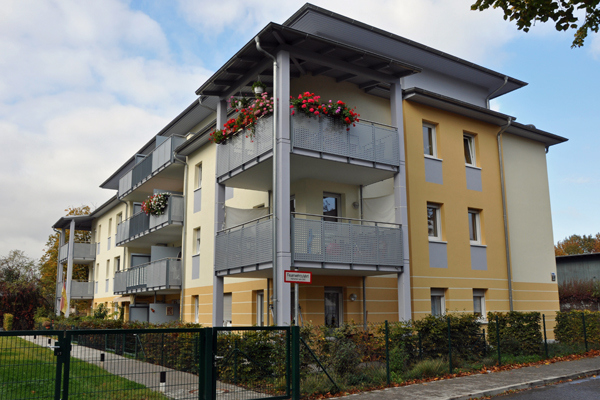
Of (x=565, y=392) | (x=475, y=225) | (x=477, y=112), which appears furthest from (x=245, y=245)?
(x=477, y=112)

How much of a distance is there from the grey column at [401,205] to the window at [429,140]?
217 cm

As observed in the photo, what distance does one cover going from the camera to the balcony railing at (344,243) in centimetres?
1328

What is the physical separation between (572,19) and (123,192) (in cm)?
2502

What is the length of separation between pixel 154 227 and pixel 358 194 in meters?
10.6

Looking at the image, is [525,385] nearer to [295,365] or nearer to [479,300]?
[295,365]

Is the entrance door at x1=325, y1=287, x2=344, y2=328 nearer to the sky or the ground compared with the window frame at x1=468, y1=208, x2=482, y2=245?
nearer to the ground

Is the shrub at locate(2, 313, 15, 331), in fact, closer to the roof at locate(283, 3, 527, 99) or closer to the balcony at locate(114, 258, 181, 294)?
the balcony at locate(114, 258, 181, 294)

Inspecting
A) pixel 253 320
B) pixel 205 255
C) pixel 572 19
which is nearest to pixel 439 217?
pixel 253 320

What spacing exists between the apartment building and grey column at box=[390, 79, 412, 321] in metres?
Result: 0.04

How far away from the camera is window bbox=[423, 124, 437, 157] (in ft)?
58.9

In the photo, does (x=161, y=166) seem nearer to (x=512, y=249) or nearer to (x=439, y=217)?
(x=439, y=217)

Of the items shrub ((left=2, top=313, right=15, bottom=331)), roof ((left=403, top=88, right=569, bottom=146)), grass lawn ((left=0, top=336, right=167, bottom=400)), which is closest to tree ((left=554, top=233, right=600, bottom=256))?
roof ((left=403, top=88, right=569, bottom=146))

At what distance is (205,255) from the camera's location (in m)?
20.2

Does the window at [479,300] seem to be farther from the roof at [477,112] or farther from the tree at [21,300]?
the tree at [21,300]
